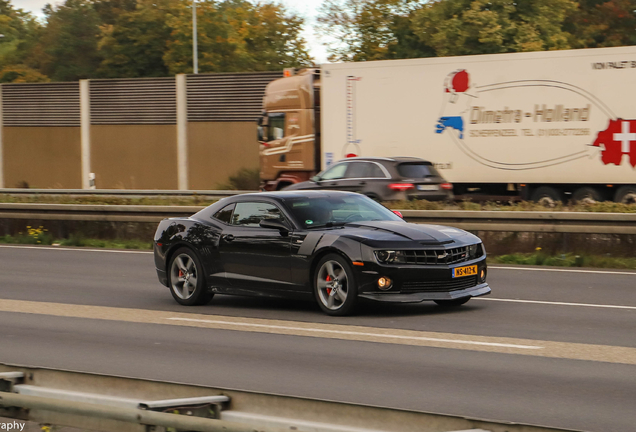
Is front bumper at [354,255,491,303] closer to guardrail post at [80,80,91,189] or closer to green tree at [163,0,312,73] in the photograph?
guardrail post at [80,80,91,189]

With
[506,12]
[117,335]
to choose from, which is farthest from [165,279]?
[506,12]

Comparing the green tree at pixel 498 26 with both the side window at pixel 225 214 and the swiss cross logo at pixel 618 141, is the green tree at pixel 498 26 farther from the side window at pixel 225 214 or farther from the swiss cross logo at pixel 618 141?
the side window at pixel 225 214

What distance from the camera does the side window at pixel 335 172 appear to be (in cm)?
1981

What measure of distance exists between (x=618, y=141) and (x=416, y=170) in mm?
4365

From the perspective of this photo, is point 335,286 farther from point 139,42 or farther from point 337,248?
point 139,42

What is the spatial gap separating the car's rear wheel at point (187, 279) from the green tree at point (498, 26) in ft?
111

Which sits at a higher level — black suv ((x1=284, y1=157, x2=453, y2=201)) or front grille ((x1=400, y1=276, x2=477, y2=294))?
black suv ((x1=284, y1=157, x2=453, y2=201))

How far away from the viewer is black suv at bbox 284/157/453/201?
18.8 meters

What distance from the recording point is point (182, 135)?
42.5 meters

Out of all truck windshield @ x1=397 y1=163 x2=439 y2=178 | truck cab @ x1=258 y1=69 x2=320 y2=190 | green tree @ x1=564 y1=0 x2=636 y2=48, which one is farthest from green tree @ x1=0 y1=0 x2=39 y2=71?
truck windshield @ x1=397 y1=163 x2=439 y2=178

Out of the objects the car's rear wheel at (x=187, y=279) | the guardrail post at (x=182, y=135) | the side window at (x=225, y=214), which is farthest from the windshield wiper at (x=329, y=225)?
the guardrail post at (x=182, y=135)

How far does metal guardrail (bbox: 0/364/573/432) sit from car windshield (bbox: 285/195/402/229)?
5.58 metres

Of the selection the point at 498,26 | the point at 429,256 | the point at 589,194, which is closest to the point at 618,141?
the point at 589,194

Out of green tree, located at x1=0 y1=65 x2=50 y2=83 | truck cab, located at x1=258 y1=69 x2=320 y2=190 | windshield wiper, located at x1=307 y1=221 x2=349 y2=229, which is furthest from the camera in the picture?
green tree, located at x1=0 y1=65 x2=50 y2=83
